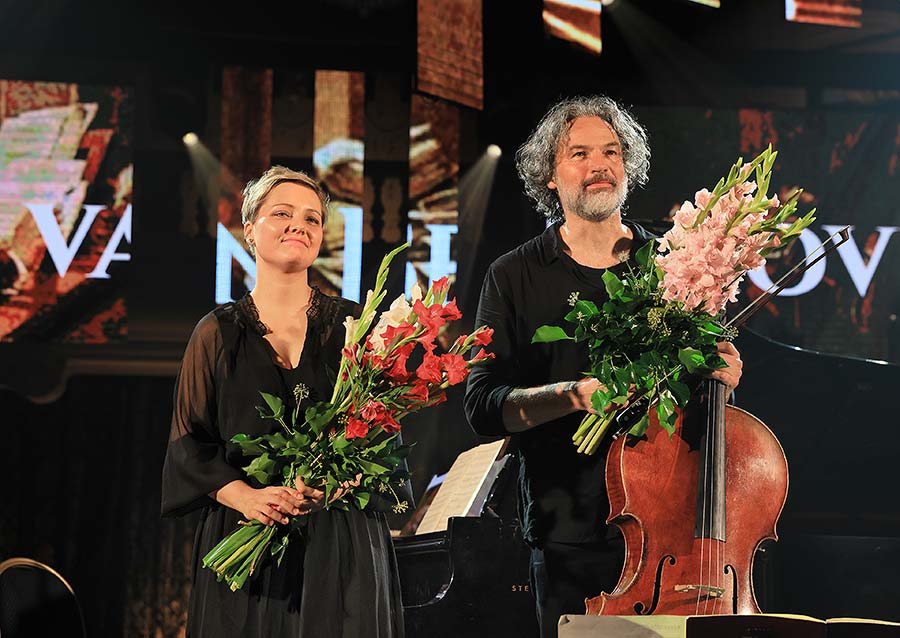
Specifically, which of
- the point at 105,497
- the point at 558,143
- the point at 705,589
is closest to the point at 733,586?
the point at 705,589

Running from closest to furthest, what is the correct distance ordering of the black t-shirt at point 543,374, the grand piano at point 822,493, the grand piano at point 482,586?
the black t-shirt at point 543,374
the grand piano at point 482,586
the grand piano at point 822,493

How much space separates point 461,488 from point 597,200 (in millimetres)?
1731

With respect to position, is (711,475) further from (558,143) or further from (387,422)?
(558,143)

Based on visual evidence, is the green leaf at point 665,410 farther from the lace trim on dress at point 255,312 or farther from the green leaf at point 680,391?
the lace trim on dress at point 255,312

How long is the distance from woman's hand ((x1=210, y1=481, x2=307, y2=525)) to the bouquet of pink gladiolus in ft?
2.06

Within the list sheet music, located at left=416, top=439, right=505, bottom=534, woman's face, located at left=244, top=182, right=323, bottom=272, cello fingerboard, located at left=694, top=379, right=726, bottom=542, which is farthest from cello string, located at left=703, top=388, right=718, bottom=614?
sheet music, located at left=416, top=439, right=505, bottom=534

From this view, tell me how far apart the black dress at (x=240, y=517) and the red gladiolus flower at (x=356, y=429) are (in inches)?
8.5

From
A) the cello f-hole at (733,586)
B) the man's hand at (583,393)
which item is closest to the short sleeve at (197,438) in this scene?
the man's hand at (583,393)

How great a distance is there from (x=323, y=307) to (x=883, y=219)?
530cm

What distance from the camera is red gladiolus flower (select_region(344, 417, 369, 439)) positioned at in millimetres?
2395

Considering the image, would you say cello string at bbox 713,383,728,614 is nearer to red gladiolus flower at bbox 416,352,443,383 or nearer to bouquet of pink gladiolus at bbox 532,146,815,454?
bouquet of pink gladiolus at bbox 532,146,815,454

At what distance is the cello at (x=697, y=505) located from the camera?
2.58 meters

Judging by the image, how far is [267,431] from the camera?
2566mm

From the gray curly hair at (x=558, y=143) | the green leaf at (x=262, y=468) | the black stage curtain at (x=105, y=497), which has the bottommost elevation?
the black stage curtain at (x=105, y=497)
